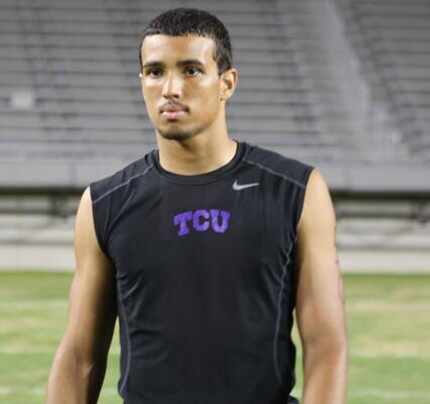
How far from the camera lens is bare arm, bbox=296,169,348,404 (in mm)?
2418

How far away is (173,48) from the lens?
2.38 metres

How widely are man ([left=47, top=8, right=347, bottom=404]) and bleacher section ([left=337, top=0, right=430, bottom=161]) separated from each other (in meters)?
15.7

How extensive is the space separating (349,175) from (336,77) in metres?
3.31

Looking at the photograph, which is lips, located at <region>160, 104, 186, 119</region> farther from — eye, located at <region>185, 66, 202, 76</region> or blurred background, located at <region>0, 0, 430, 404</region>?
blurred background, located at <region>0, 0, 430, 404</region>

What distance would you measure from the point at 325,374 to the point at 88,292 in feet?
1.60

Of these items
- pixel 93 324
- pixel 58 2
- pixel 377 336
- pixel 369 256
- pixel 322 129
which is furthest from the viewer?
pixel 58 2

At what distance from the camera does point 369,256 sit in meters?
15.9

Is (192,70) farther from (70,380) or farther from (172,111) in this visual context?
(70,380)

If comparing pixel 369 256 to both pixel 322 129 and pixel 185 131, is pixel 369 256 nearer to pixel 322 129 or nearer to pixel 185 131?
pixel 322 129

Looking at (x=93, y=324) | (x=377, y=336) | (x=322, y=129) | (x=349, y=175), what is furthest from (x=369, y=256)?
(x=93, y=324)

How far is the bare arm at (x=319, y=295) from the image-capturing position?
242cm

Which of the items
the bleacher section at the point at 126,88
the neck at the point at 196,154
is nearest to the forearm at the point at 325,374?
the neck at the point at 196,154

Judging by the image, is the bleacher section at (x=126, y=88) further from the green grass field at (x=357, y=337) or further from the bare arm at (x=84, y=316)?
the bare arm at (x=84, y=316)

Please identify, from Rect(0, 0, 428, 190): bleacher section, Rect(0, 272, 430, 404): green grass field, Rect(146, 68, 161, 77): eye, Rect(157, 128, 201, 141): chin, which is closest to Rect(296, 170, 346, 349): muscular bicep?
Rect(157, 128, 201, 141): chin
